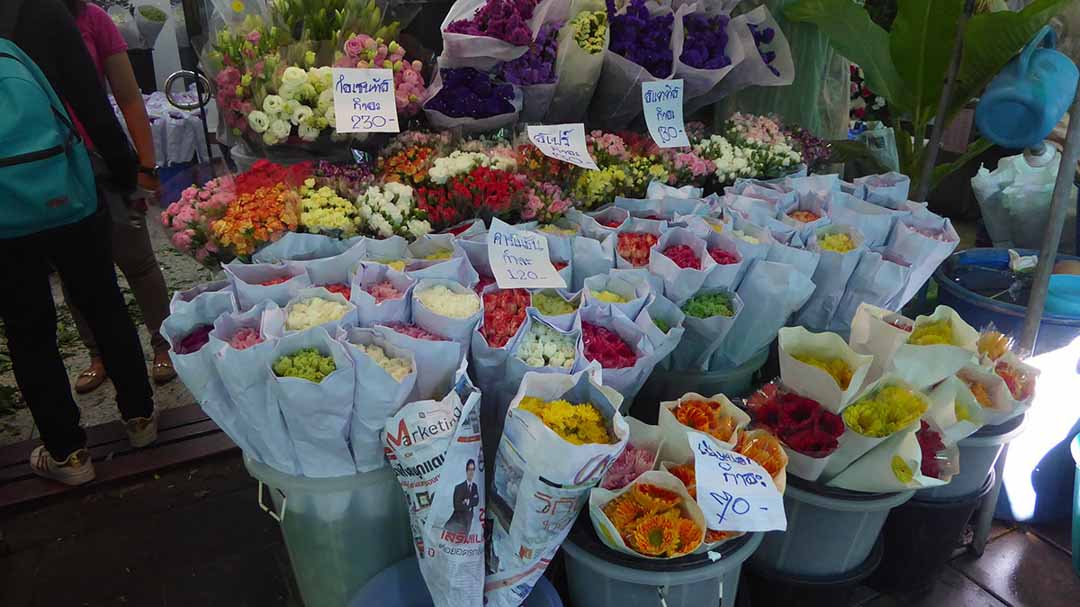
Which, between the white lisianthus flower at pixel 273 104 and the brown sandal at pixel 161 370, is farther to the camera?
the brown sandal at pixel 161 370

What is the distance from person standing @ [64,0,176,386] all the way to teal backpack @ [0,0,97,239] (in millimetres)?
227

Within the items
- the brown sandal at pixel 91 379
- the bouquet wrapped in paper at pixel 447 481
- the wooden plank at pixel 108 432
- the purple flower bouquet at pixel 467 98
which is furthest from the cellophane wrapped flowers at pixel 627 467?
the brown sandal at pixel 91 379

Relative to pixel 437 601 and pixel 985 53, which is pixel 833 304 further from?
pixel 437 601

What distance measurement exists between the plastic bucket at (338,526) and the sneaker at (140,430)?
1306 mm

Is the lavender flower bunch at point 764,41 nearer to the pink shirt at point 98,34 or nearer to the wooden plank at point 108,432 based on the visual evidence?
the pink shirt at point 98,34

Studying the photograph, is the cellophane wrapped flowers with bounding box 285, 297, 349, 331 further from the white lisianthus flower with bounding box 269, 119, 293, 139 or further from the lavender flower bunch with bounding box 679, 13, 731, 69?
the lavender flower bunch with bounding box 679, 13, 731, 69

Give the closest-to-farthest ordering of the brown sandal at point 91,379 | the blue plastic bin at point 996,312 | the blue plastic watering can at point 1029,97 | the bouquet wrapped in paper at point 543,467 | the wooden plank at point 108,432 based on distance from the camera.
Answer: the bouquet wrapped in paper at point 543,467 < the blue plastic watering can at point 1029,97 < the blue plastic bin at point 996,312 < the wooden plank at point 108,432 < the brown sandal at point 91,379

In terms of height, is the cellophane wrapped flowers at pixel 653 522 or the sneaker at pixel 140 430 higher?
the cellophane wrapped flowers at pixel 653 522

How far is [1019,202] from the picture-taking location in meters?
3.18

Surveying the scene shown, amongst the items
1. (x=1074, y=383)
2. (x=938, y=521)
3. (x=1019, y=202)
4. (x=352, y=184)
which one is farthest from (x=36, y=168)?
(x=1019, y=202)

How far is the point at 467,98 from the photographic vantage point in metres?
2.03

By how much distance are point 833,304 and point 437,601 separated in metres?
1.33

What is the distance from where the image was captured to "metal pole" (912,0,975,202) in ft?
6.68

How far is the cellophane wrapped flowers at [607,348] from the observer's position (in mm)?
1377
